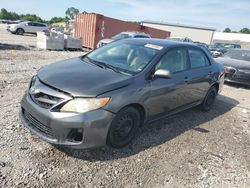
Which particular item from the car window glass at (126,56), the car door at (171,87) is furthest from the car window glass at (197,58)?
the car window glass at (126,56)

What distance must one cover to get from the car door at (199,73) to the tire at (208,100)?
0.88 feet

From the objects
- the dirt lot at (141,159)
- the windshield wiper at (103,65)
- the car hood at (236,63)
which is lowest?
the dirt lot at (141,159)

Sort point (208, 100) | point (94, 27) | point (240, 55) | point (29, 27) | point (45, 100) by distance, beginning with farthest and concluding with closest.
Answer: point (29, 27) → point (94, 27) → point (240, 55) → point (208, 100) → point (45, 100)

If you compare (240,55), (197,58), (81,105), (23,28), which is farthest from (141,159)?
(23,28)

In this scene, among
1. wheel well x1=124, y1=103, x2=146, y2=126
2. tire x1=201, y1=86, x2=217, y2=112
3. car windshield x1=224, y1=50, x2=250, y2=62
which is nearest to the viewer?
wheel well x1=124, y1=103, x2=146, y2=126

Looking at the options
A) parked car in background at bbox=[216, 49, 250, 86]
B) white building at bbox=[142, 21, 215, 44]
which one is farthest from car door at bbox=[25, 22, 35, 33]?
white building at bbox=[142, 21, 215, 44]

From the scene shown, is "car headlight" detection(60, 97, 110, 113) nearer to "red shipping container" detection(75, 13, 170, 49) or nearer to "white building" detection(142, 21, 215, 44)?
"red shipping container" detection(75, 13, 170, 49)

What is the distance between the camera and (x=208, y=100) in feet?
19.4

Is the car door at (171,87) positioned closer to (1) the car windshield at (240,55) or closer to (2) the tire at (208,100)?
(2) the tire at (208,100)

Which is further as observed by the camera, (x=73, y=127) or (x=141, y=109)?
(x=141, y=109)

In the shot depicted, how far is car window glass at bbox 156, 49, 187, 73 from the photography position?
4.15m

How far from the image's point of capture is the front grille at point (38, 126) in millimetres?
3154

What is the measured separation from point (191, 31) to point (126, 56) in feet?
217

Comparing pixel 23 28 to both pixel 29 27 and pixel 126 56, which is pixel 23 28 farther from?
pixel 126 56
